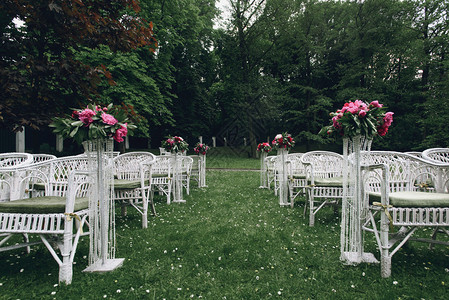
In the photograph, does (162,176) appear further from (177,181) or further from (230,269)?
(230,269)

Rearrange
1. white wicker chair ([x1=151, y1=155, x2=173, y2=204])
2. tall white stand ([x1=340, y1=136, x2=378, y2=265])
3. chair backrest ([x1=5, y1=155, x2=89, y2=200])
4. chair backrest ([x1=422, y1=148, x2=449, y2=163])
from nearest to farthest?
tall white stand ([x1=340, y1=136, x2=378, y2=265]) < chair backrest ([x1=5, y1=155, x2=89, y2=200]) < chair backrest ([x1=422, y1=148, x2=449, y2=163]) < white wicker chair ([x1=151, y1=155, x2=173, y2=204])

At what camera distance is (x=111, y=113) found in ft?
9.17

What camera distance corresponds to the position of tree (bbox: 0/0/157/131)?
4.05 meters

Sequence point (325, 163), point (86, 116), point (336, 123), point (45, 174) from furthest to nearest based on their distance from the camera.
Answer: point (325, 163) < point (45, 174) < point (336, 123) < point (86, 116)

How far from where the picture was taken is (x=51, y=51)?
4879mm

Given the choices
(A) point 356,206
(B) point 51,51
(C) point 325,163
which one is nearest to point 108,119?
(A) point 356,206

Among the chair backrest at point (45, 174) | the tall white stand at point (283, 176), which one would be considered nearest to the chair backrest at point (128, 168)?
the chair backrest at point (45, 174)

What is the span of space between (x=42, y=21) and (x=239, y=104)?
19.8 metres

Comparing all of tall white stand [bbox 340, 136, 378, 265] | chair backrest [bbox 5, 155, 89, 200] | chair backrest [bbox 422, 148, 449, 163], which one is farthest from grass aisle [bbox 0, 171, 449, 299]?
chair backrest [bbox 422, 148, 449, 163]

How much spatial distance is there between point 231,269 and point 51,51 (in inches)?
206

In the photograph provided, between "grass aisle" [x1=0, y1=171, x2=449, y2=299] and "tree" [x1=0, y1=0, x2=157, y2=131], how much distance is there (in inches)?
93.6

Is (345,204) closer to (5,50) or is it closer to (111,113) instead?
(111,113)

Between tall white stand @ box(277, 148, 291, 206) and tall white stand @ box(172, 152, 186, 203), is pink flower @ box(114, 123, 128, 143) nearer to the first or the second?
tall white stand @ box(172, 152, 186, 203)

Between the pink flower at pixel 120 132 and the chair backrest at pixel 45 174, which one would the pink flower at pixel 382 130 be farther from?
the chair backrest at pixel 45 174
